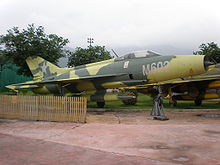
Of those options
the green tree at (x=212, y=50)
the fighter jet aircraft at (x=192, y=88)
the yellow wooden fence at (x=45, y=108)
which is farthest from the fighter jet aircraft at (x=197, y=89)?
the green tree at (x=212, y=50)

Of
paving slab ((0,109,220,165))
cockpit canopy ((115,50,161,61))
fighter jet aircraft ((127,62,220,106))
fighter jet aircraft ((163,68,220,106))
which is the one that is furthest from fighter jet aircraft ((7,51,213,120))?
paving slab ((0,109,220,165))

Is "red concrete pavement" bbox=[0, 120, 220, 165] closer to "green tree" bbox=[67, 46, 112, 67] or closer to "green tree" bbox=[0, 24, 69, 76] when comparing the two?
"green tree" bbox=[0, 24, 69, 76]

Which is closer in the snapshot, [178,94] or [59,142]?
[59,142]

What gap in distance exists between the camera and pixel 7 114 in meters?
10.2

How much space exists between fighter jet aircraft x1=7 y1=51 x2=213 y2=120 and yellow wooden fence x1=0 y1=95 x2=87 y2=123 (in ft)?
10.8

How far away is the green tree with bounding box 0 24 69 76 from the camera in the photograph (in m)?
21.1

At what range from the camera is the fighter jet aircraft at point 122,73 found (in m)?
10.3

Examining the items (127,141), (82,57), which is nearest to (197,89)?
(127,141)

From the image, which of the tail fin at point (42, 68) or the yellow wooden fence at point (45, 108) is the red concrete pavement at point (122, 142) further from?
the tail fin at point (42, 68)

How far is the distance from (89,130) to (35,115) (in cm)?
337

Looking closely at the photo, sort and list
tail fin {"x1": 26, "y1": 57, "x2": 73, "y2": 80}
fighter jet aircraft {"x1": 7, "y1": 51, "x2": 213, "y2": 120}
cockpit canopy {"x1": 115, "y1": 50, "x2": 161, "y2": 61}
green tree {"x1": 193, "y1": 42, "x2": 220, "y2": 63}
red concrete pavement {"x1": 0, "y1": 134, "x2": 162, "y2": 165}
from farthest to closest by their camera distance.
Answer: green tree {"x1": 193, "y1": 42, "x2": 220, "y2": 63}, tail fin {"x1": 26, "y1": 57, "x2": 73, "y2": 80}, cockpit canopy {"x1": 115, "y1": 50, "x2": 161, "y2": 61}, fighter jet aircraft {"x1": 7, "y1": 51, "x2": 213, "y2": 120}, red concrete pavement {"x1": 0, "y1": 134, "x2": 162, "y2": 165}

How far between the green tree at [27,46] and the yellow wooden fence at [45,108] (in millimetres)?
11694

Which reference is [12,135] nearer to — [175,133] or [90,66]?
[175,133]

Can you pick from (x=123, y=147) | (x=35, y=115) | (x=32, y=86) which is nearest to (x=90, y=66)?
(x=32, y=86)
